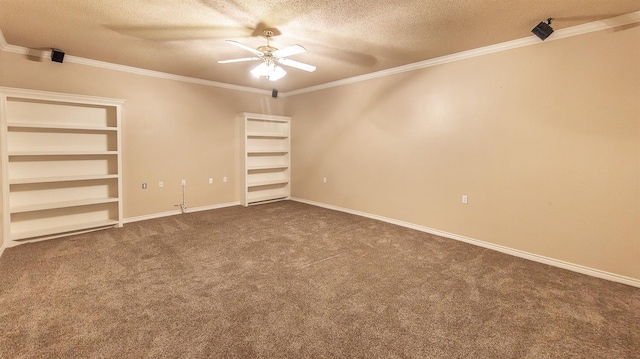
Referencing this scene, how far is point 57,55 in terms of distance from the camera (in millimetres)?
4059

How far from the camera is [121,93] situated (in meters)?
4.80

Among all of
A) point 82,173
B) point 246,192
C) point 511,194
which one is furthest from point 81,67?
point 511,194

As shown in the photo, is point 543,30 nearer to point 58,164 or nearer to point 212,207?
point 212,207

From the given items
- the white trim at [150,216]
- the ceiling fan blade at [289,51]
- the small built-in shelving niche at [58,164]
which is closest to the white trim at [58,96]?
the small built-in shelving niche at [58,164]

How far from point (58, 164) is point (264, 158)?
143 inches

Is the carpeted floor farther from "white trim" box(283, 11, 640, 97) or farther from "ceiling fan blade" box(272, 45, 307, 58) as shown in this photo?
"white trim" box(283, 11, 640, 97)

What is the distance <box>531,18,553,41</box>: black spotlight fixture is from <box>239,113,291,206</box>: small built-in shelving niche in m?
4.84

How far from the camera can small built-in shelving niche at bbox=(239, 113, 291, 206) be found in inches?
247

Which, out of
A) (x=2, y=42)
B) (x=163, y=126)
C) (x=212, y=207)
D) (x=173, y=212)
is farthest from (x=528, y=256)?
(x=2, y=42)

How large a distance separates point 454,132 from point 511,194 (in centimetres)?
112

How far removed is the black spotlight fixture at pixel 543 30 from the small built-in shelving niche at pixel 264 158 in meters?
4.84

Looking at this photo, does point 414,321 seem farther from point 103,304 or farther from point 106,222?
point 106,222

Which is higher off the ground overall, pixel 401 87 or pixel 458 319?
pixel 401 87

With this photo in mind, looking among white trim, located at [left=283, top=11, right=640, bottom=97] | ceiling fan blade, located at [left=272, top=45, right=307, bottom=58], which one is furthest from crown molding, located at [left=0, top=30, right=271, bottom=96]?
ceiling fan blade, located at [left=272, top=45, right=307, bottom=58]
